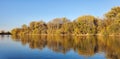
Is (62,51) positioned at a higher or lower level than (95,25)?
lower

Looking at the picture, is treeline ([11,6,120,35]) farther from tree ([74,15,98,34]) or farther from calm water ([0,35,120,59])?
calm water ([0,35,120,59])

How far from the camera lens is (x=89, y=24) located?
8288 centimetres

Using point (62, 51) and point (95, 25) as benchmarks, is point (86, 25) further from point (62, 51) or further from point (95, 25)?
point (62, 51)

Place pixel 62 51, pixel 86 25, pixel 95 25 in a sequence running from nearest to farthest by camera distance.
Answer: pixel 62 51, pixel 86 25, pixel 95 25

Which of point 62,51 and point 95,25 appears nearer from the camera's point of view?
point 62,51

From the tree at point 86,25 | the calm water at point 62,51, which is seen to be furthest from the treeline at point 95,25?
the calm water at point 62,51

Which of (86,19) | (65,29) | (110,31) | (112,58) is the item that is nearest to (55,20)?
(65,29)

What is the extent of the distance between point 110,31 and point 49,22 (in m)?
48.9

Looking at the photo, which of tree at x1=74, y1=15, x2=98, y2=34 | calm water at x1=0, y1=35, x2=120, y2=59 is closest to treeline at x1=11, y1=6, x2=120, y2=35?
tree at x1=74, y1=15, x2=98, y2=34

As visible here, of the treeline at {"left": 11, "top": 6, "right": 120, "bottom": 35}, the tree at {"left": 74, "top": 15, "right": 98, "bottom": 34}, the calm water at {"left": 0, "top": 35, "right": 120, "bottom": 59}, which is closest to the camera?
the calm water at {"left": 0, "top": 35, "right": 120, "bottom": 59}

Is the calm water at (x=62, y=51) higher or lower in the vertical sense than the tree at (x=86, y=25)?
lower

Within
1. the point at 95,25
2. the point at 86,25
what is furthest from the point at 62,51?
the point at 95,25

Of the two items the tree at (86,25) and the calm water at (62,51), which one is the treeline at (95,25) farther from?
the calm water at (62,51)

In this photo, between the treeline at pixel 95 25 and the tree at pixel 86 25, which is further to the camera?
the tree at pixel 86 25
